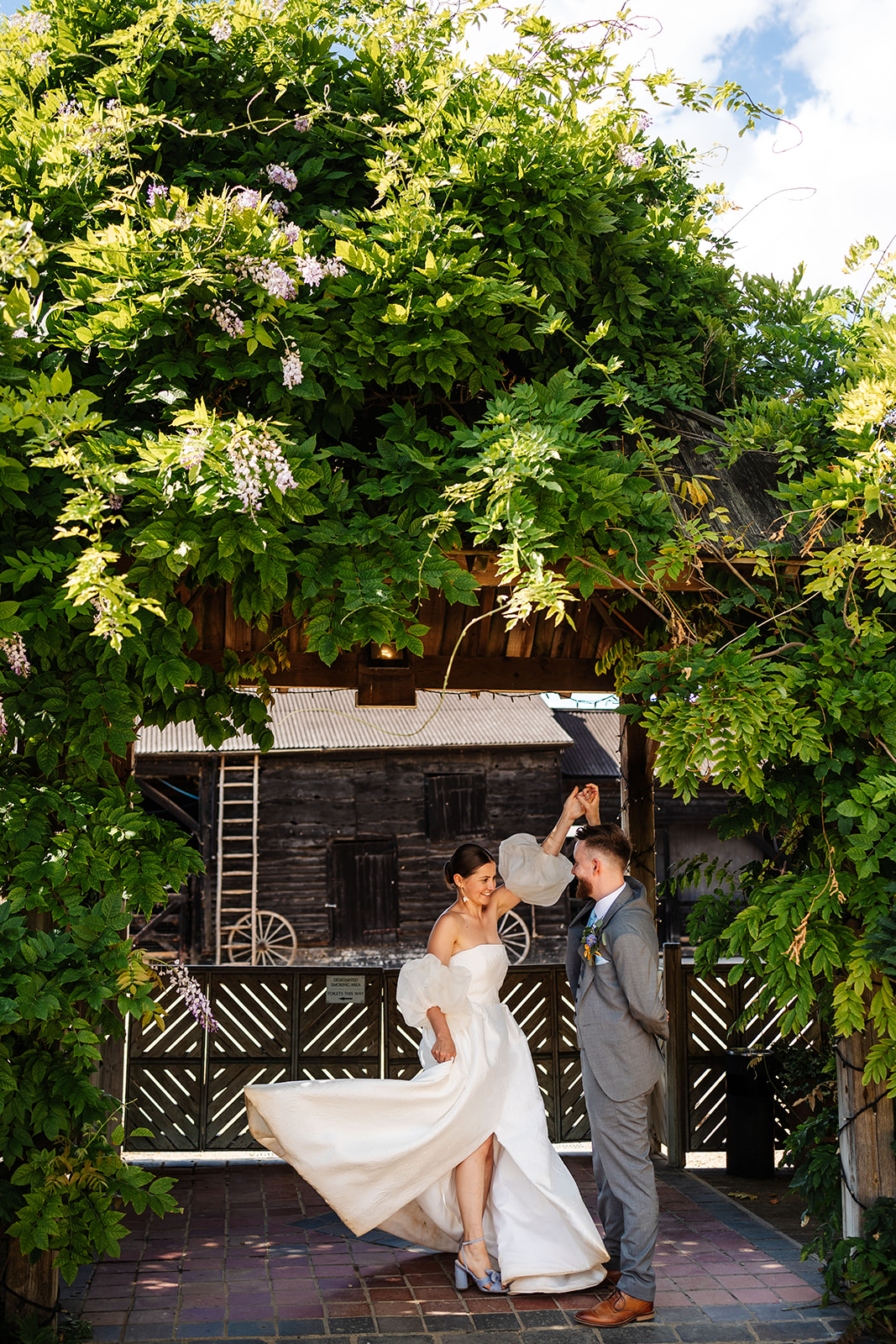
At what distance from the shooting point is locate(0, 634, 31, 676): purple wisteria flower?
4.03 metres

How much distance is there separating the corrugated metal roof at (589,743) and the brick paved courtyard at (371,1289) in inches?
582

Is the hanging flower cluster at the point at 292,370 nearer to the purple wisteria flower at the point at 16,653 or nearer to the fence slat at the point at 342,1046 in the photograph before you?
the purple wisteria flower at the point at 16,653

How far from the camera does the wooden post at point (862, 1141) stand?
15.6ft

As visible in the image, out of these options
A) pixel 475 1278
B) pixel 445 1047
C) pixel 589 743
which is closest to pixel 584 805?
pixel 445 1047

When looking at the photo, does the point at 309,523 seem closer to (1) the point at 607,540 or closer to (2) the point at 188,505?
(2) the point at 188,505

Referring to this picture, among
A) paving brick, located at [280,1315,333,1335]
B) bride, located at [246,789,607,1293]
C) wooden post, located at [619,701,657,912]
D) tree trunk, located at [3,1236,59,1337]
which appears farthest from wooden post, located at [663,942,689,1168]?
tree trunk, located at [3,1236,59,1337]

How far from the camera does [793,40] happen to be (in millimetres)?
5922

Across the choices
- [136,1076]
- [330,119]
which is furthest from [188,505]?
[136,1076]

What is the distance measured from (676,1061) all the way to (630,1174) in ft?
11.0

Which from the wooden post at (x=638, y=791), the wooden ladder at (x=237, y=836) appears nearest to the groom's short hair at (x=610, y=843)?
the wooden post at (x=638, y=791)

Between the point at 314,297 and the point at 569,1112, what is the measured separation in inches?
247

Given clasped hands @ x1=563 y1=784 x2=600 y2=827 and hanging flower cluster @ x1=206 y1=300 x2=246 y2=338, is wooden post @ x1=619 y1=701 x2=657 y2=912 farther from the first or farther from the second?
hanging flower cluster @ x1=206 y1=300 x2=246 y2=338

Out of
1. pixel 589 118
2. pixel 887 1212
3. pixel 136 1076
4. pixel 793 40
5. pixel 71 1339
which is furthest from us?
pixel 136 1076

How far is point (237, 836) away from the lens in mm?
19547
